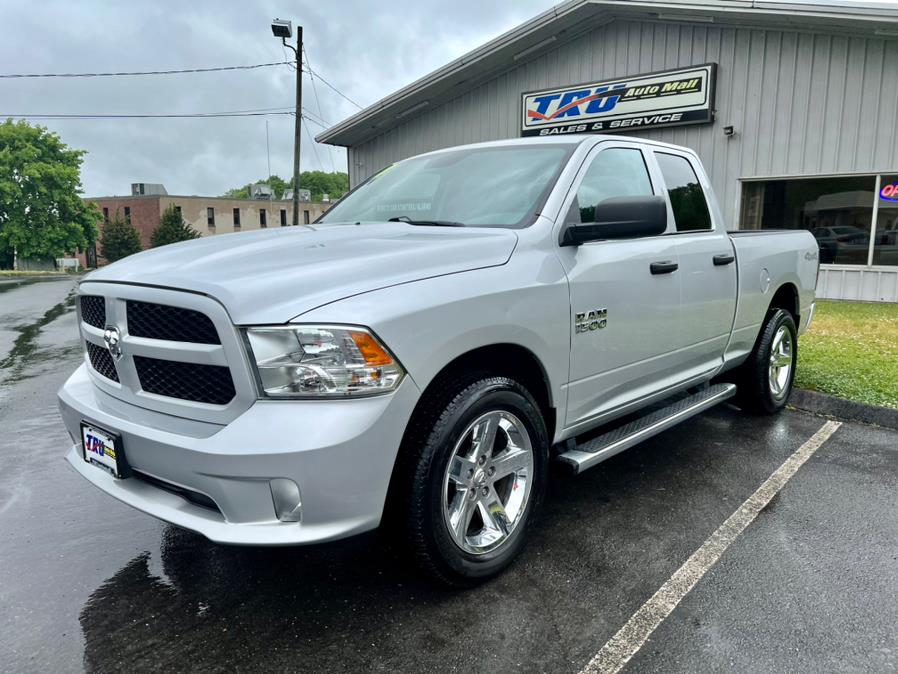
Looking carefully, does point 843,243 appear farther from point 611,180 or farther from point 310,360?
point 310,360

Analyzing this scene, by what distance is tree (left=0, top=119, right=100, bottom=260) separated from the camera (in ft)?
178

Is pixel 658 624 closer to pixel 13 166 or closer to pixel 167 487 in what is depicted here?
pixel 167 487

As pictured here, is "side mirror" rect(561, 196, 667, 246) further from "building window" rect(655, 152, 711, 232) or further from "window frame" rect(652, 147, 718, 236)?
"building window" rect(655, 152, 711, 232)

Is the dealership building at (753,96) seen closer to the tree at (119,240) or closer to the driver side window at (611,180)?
the driver side window at (611,180)

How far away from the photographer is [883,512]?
3.48m

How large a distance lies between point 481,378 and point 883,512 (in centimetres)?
240

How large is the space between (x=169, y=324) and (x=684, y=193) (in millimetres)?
3213

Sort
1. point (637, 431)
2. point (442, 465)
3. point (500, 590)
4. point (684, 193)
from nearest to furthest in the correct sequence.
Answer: point (442, 465)
point (500, 590)
point (637, 431)
point (684, 193)

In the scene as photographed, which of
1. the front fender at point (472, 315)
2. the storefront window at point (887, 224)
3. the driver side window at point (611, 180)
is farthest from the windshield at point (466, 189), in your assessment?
the storefront window at point (887, 224)

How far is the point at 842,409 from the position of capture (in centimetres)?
526

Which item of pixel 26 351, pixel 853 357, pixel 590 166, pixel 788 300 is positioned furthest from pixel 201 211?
pixel 590 166

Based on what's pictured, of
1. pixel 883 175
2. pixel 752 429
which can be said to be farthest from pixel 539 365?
pixel 883 175

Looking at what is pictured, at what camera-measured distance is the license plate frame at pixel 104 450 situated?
2.50m

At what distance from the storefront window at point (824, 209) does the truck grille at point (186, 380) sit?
40.4 feet
